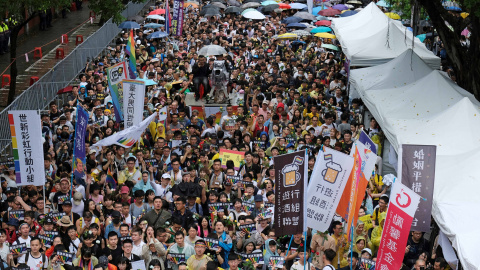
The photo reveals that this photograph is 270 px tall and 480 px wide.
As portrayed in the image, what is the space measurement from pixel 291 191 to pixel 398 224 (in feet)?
5.41

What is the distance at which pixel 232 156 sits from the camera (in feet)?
55.0

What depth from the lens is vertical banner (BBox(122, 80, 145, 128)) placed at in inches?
712

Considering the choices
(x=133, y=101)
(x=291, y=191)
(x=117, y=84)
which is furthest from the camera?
(x=117, y=84)

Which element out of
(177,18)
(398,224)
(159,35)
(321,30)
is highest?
(398,224)

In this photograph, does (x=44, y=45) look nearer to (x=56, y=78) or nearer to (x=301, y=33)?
(x=56, y=78)

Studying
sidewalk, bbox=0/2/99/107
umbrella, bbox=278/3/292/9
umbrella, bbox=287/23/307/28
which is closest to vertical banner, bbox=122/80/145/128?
sidewalk, bbox=0/2/99/107

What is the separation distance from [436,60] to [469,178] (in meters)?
9.73

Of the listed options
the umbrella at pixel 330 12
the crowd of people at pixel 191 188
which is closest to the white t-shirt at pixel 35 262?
the crowd of people at pixel 191 188

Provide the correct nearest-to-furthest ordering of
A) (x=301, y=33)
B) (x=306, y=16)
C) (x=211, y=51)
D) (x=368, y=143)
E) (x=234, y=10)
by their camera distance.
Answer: (x=368, y=143)
(x=211, y=51)
(x=301, y=33)
(x=306, y=16)
(x=234, y=10)

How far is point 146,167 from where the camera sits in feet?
54.5

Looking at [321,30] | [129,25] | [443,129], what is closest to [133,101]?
[443,129]

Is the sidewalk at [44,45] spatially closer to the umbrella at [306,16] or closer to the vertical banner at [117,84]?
the vertical banner at [117,84]

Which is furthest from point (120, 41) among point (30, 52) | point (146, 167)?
point (146, 167)

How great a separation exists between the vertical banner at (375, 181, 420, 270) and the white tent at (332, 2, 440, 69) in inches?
408
